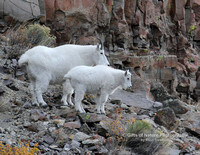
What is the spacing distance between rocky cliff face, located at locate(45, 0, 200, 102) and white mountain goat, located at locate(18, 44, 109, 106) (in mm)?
8204

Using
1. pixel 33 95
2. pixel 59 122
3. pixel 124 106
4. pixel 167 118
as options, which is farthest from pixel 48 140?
pixel 124 106

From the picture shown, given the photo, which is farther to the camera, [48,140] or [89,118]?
[89,118]

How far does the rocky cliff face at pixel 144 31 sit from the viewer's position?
15.9m

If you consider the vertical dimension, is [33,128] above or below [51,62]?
below

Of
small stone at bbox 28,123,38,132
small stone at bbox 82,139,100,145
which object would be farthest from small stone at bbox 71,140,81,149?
small stone at bbox 28,123,38,132

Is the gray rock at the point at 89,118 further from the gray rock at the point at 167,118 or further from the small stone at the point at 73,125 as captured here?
the gray rock at the point at 167,118

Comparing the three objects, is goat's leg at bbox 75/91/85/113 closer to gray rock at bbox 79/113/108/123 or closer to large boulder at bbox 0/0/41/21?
gray rock at bbox 79/113/108/123

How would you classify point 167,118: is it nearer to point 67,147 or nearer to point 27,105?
point 67,147

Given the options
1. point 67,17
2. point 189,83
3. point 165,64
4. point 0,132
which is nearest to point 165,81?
point 165,64

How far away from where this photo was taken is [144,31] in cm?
2217

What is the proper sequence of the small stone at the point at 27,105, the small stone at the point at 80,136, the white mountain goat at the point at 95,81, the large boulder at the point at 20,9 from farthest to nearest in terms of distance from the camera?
the large boulder at the point at 20,9 → the small stone at the point at 27,105 → the white mountain goat at the point at 95,81 → the small stone at the point at 80,136

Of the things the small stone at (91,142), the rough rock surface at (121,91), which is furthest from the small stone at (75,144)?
the small stone at (91,142)

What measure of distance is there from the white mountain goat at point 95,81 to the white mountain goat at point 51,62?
62 centimetres

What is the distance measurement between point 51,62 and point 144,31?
1679 cm
